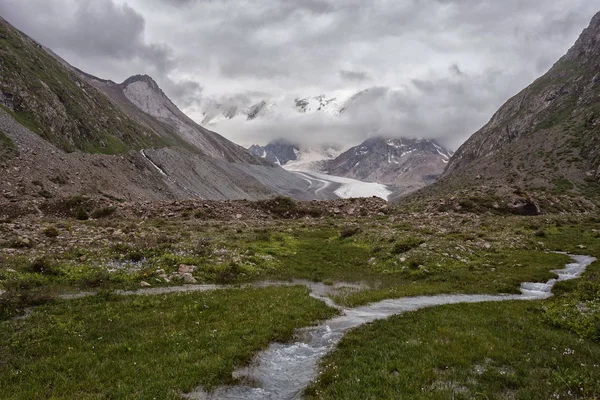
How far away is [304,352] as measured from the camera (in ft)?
49.4

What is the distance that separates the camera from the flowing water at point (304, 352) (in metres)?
A: 11.9

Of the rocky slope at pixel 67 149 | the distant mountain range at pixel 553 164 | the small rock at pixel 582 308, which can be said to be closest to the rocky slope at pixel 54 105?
the rocky slope at pixel 67 149

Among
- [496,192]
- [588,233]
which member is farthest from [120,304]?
[496,192]

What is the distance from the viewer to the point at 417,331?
16.3 metres

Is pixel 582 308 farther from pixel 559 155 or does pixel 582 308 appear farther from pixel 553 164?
pixel 559 155

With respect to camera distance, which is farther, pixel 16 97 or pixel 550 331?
pixel 16 97

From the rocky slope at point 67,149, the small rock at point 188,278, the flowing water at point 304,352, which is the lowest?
the flowing water at point 304,352

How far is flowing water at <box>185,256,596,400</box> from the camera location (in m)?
11.9

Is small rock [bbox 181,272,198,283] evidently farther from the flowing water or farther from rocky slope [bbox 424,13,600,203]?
rocky slope [bbox 424,13,600,203]

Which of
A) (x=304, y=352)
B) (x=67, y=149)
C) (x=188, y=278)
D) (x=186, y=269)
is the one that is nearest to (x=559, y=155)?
(x=186, y=269)

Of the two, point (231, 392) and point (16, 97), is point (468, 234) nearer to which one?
point (231, 392)

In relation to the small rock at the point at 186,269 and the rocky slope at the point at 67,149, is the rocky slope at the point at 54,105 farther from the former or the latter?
the small rock at the point at 186,269

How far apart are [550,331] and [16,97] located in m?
142

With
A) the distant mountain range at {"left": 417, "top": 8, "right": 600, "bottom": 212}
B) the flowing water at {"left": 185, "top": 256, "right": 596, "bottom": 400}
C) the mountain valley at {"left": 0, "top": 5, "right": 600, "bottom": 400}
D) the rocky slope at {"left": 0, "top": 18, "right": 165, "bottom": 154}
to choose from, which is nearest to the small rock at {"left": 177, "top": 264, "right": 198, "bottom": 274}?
the mountain valley at {"left": 0, "top": 5, "right": 600, "bottom": 400}
